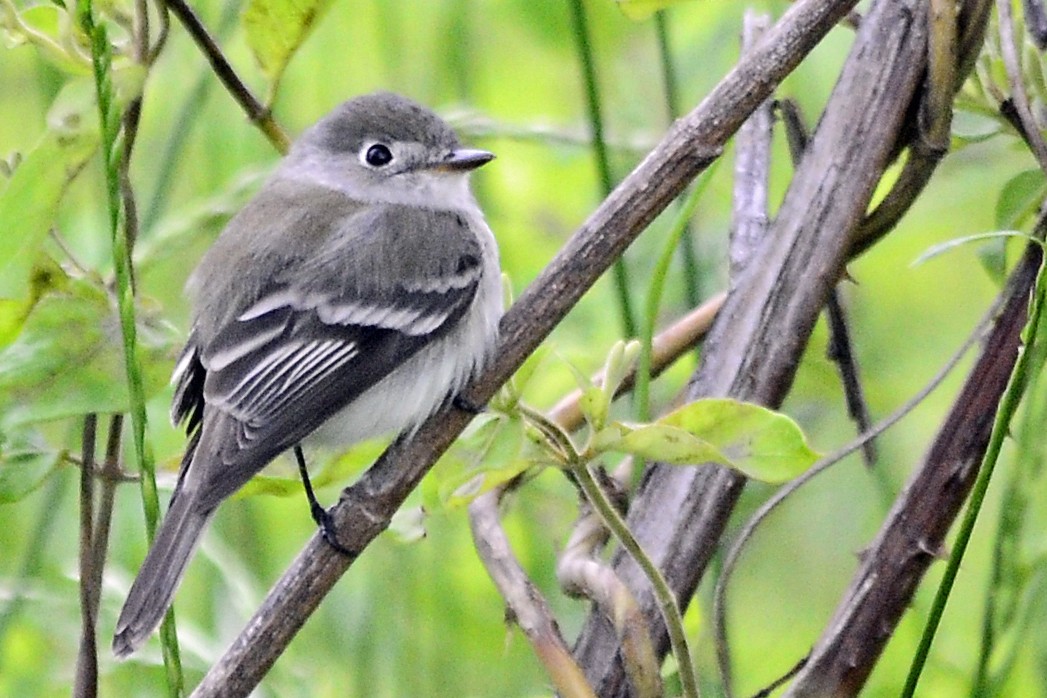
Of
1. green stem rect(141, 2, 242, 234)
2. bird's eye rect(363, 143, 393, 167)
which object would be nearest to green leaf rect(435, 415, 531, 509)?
green stem rect(141, 2, 242, 234)

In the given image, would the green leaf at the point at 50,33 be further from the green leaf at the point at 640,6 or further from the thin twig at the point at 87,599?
the green leaf at the point at 640,6

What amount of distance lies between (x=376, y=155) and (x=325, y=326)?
581 mm

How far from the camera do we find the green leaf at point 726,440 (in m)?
1.09

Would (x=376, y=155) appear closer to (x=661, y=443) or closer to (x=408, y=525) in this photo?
(x=408, y=525)

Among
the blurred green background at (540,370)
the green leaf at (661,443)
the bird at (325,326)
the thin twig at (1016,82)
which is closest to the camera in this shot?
the green leaf at (661,443)

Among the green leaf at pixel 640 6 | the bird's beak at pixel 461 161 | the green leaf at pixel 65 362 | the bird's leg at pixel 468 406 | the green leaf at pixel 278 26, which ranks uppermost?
the green leaf at pixel 640 6

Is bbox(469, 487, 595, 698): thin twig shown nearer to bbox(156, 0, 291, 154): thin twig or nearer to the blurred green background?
the blurred green background

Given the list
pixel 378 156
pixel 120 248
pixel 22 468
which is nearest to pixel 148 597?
pixel 22 468

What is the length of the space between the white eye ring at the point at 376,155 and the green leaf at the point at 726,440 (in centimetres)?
133

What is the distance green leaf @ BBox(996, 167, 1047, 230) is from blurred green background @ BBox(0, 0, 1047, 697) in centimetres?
32

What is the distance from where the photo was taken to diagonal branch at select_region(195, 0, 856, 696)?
1.15 metres

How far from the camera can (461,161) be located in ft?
7.12

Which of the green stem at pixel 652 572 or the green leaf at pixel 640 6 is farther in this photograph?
the green leaf at pixel 640 6

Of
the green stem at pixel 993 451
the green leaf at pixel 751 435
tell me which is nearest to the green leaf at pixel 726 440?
the green leaf at pixel 751 435
